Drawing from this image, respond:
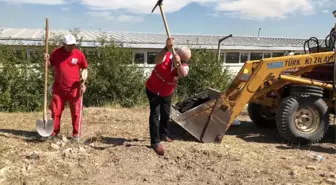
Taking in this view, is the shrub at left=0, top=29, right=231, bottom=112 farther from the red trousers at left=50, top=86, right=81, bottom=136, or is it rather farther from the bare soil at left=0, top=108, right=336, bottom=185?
the red trousers at left=50, top=86, right=81, bottom=136

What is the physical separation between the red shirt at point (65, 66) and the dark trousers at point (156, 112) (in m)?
1.28

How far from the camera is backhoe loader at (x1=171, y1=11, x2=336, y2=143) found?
261 inches

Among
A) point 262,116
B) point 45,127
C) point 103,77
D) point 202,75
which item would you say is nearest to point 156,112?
point 45,127

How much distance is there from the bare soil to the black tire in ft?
0.60

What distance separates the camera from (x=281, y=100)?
7.37 m

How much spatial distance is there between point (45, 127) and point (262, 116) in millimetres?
4456

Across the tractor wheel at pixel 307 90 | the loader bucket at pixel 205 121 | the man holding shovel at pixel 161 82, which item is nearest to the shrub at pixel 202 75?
the tractor wheel at pixel 307 90

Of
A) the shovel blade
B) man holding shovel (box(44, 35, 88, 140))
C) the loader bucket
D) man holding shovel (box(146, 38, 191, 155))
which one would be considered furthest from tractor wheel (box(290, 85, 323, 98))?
the shovel blade

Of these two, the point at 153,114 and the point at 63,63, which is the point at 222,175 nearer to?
the point at 153,114

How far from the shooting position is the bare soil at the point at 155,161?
4.98m

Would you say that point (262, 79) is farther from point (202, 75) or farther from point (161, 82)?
point (202, 75)

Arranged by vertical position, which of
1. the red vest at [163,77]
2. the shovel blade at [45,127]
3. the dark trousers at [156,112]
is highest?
the red vest at [163,77]

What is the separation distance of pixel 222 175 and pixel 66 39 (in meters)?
3.12

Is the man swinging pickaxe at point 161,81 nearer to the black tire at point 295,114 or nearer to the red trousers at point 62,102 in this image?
the red trousers at point 62,102
